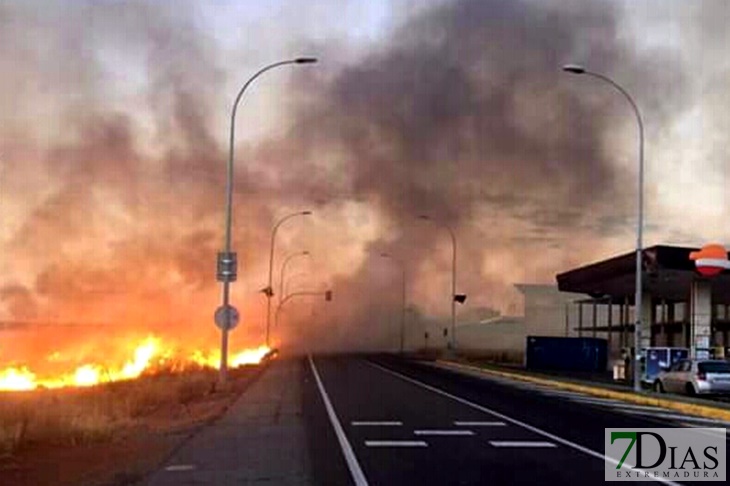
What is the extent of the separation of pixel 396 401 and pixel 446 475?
15997 millimetres

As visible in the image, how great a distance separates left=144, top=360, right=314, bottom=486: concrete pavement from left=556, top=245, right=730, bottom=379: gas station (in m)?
21.6

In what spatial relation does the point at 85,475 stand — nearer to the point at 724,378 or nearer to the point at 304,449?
the point at 304,449

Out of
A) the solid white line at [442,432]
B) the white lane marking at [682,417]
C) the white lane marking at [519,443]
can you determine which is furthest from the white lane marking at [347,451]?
the white lane marking at [682,417]

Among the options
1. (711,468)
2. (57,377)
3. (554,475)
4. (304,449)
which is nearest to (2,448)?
(304,449)

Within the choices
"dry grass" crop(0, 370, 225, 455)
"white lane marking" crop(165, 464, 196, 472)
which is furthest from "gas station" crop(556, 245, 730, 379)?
"white lane marking" crop(165, 464, 196, 472)

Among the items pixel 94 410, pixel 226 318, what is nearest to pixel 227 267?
pixel 226 318

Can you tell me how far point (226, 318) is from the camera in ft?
110

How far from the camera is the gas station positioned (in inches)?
2292

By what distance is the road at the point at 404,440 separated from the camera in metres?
13.2

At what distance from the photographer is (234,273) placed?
34.5 metres

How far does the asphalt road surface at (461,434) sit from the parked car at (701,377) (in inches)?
220

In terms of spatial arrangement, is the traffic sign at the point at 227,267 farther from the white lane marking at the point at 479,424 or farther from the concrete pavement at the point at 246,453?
the white lane marking at the point at 479,424

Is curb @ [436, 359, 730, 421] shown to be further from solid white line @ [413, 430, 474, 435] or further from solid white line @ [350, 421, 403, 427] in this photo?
solid white line @ [350, 421, 403, 427]

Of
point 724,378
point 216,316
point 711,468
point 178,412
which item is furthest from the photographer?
point 724,378
